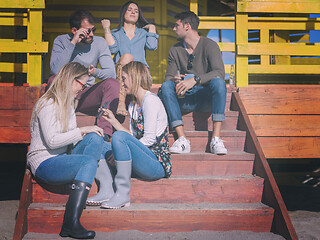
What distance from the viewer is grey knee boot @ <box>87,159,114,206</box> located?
259 centimetres

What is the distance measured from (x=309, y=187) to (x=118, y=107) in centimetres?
463

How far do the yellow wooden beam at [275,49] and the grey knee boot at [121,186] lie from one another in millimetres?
2311

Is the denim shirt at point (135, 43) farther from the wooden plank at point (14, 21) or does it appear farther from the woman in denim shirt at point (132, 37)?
the wooden plank at point (14, 21)

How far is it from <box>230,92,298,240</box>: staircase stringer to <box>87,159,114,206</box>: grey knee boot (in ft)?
4.49

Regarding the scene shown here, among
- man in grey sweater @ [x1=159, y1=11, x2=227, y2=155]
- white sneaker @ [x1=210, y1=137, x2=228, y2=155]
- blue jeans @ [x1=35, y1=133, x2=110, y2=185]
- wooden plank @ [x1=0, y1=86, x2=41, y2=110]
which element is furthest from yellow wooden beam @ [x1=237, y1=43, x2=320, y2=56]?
wooden plank @ [x1=0, y1=86, x2=41, y2=110]

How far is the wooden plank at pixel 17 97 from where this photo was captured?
3598mm

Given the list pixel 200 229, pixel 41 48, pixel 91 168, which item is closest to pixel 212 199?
pixel 200 229

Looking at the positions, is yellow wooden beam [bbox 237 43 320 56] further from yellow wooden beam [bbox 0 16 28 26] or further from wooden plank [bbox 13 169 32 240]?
wooden plank [bbox 13 169 32 240]

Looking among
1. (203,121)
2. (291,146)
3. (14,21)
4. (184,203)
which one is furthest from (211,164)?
(14,21)

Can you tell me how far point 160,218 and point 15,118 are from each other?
2149 millimetres

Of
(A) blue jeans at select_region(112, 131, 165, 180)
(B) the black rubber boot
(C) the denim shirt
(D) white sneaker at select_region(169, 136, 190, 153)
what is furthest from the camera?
(C) the denim shirt

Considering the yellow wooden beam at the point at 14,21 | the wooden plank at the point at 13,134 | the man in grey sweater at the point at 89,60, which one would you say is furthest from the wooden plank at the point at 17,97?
the yellow wooden beam at the point at 14,21

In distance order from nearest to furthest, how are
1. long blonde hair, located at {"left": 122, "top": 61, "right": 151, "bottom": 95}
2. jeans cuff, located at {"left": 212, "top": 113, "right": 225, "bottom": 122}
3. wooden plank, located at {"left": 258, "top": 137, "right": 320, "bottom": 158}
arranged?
long blonde hair, located at {"left": 122, "top": 61, "right": 151, "bottom": 95}
jeans cuff, located at {"left": 212, "top": 113, "right": 225, "bottom": 122}
wooden plank, located at {"left": 258, "top": 137, "right": 320, "bottom": 158}

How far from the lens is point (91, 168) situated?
2438 mm
